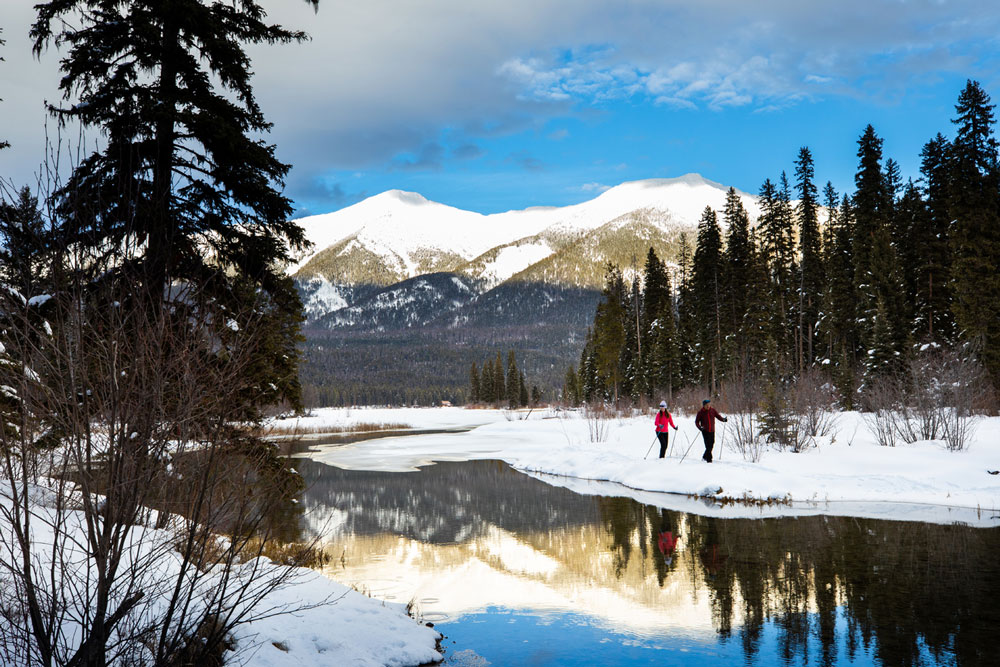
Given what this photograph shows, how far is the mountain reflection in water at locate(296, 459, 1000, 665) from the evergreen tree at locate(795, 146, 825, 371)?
38.9 m

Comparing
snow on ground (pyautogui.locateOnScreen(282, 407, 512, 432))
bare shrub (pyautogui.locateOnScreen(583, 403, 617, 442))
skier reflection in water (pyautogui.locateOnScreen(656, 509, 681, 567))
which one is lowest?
snow on ground (pyautogui.locateOnScreen(282, 407, 512, 432))

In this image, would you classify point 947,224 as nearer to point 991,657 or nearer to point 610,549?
point 610,549

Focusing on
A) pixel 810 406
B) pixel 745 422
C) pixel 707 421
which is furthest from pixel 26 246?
pixel 745 422

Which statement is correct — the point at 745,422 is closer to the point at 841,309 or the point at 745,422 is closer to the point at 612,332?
the point at 841,309

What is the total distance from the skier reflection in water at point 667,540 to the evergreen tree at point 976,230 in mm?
20068

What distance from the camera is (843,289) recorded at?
44625 millimetres

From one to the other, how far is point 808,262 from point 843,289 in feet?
24.2

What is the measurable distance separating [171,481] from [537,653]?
4.72 meters

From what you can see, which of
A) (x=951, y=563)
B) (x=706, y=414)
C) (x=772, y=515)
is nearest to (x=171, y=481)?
(x=951, y=563)

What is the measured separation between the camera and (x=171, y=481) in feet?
14.6

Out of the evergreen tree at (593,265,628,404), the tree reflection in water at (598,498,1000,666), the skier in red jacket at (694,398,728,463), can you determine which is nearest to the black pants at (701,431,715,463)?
the skier in red jacket at (694,398,728,463)

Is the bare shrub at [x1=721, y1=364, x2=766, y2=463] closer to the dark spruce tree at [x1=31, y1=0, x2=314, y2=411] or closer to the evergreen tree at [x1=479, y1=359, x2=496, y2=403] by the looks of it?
the dark spruce tree at [x1=31, y1=0, x2=314, y2=411]

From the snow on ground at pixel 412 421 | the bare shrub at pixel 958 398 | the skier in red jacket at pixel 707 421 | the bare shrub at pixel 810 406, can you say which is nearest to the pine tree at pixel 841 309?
the bare shrub at pixel 810 406

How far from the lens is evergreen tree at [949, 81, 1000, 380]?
29.6m
